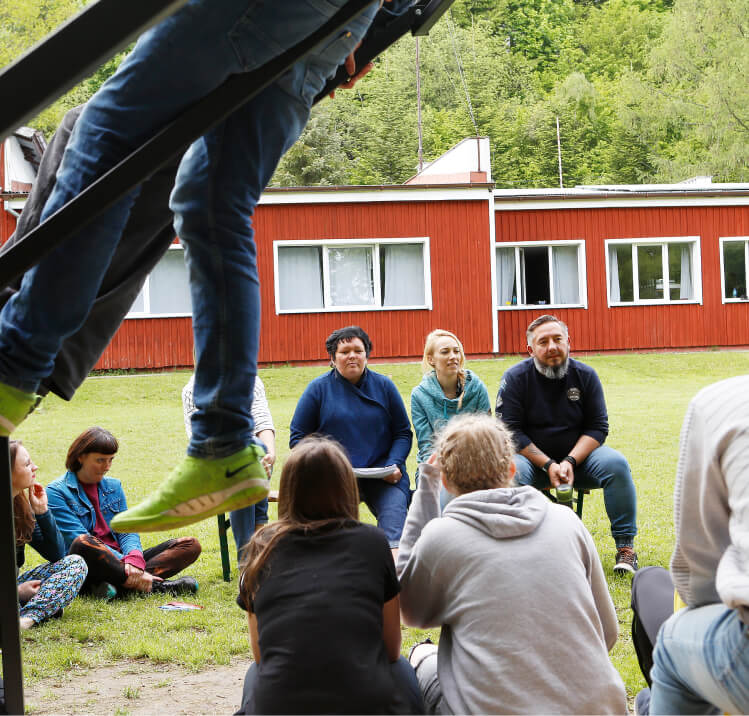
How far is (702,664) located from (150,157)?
1.47 m

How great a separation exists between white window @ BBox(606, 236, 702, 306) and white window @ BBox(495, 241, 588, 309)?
756mm

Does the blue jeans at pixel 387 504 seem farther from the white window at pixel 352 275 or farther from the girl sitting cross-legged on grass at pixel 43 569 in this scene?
the white window at pixel 352 275

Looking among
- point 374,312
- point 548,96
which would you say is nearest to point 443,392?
point 374,312

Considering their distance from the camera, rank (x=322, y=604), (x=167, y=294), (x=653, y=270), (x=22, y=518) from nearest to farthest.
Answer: (x=322, y=604) < (x=22, y=518) < (x=167, y=294) < (x=653, y=270)

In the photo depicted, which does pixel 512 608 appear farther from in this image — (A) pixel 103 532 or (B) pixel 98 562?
(A) pixel 103 532

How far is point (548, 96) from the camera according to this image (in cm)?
5241

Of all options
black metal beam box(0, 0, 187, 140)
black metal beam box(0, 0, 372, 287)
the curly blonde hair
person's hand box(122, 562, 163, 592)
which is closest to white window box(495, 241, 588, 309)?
person's hand box(122, 562, 163, 592)

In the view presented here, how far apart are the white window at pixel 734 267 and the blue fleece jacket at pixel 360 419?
654 inches

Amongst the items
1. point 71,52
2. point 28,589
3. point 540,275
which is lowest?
point 28,589

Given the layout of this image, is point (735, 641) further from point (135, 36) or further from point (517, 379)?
point (517, 379)

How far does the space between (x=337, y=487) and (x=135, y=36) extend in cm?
168

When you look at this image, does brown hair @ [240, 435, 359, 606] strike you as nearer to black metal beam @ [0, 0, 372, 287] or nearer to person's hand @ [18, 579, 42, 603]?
black metal beam @ [0, 0, 372, 287]

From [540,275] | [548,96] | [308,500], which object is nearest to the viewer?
[308,500]

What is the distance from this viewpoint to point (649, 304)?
20359 mm
